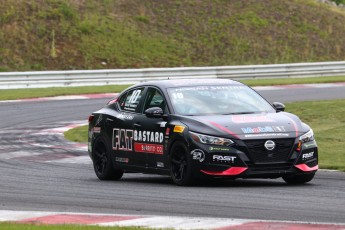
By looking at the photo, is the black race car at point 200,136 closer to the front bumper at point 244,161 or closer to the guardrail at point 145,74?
the front bumper at point 244,161

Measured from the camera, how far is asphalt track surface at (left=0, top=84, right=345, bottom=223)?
32.9ft

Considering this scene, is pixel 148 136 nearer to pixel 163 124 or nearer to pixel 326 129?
pixel 163 124

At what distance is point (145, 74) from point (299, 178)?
2629cm

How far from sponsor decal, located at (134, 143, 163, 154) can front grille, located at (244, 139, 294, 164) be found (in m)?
1.38

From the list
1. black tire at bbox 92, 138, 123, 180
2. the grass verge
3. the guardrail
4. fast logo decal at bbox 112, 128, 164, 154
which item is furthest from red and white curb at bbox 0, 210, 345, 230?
the guardrail

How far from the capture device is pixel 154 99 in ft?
44.3

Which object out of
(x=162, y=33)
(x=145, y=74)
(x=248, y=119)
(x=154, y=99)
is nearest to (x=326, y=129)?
(x=154, y=99)

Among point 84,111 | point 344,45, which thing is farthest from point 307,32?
point 84,111

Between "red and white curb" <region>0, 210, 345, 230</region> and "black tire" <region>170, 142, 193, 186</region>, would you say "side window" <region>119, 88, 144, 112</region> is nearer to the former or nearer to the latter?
"black tire" <region>170, 142, 193, 186</region>

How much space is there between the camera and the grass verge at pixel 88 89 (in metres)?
32.8

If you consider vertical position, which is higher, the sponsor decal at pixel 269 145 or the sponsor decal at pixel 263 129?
the sponsor decal at pixel 263 129

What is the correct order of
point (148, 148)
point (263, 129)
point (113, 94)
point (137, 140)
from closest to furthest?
1. point (263, 129)
2. point (148, 148)
3. point (137, 140)
4. point (113, 94)

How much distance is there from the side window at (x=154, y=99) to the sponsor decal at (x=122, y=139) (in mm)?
436

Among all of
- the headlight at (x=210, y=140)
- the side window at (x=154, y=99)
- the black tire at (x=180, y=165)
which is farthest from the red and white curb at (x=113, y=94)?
the headlight at (x=210, y=140)
